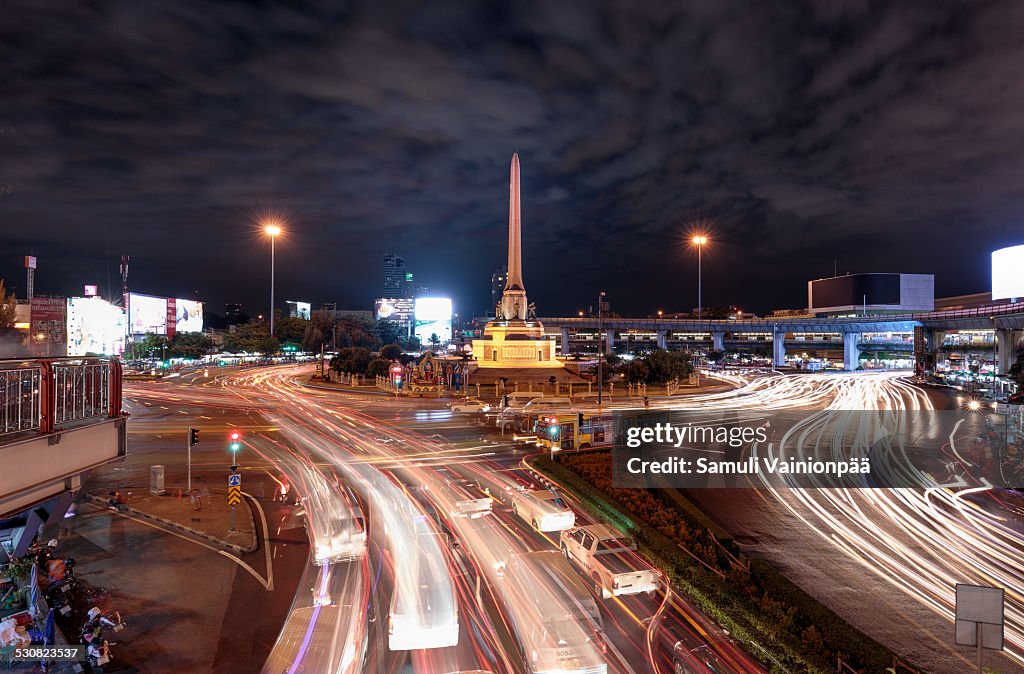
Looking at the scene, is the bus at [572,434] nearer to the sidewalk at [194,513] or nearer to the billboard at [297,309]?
the sidewalk at [194,513]

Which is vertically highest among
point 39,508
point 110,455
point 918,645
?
point 110,455

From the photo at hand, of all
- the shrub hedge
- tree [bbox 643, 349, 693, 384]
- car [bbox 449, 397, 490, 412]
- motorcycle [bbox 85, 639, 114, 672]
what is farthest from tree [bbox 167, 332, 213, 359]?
motorcycle [bbox 85, 639, 114, 672]

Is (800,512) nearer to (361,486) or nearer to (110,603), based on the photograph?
(361,486)

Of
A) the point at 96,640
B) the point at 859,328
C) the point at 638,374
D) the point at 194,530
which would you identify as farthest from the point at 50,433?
the point at 859,328

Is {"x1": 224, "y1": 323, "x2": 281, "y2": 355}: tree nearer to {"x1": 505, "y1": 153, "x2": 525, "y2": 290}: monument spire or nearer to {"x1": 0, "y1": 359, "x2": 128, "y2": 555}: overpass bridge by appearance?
{"x1": 505, "y1": 153, "x2": 525, "y2": 290}: monument spire

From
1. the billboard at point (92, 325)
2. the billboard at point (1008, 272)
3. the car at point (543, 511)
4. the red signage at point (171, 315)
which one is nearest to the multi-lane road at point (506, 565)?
the car at point (543, 511)

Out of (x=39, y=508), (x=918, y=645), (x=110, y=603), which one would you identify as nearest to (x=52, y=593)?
(x=110, y=603)
